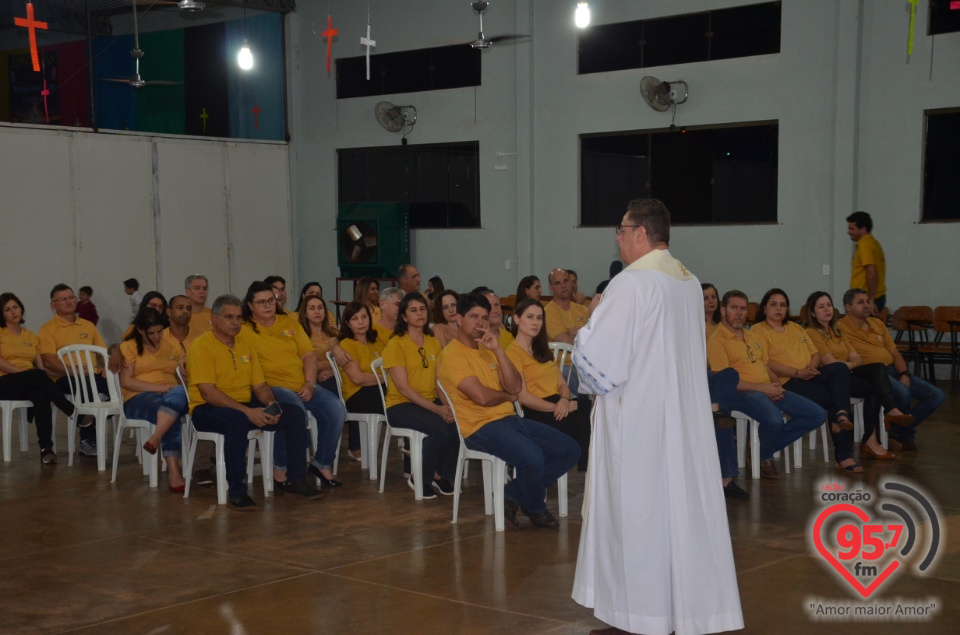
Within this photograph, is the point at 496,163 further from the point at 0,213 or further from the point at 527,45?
the point at 0,213

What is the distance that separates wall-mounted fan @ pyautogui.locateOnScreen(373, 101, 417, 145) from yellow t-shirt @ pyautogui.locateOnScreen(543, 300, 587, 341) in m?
6.50

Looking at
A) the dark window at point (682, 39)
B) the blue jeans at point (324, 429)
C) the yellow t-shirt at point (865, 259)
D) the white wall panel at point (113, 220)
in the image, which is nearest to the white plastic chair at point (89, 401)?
the blue jeans at point (324, 429)

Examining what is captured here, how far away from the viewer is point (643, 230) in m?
3.76

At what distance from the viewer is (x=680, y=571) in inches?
140

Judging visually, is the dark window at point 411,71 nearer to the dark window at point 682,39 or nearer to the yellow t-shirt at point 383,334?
the dark window at point 682,39

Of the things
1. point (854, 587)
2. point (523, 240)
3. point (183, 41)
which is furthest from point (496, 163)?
point (854, 587)

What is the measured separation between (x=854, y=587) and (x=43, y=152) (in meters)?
11.7

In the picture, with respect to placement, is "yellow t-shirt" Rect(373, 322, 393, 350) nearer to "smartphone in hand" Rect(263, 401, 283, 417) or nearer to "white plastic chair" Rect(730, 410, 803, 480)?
"smartphone in hand" Rect(263, 401, 283, 417)

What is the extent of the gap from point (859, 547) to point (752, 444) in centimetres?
164

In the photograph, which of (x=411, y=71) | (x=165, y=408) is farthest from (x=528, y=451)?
(x=411, y=71)

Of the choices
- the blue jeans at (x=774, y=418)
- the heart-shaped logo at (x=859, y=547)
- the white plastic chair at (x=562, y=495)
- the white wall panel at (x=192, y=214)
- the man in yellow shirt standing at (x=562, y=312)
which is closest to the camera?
the heart-shaped logo at (x=859, y=547)

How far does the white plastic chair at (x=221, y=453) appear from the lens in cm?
596

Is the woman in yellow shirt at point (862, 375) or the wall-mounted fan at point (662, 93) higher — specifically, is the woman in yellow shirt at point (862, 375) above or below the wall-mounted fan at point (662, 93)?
below

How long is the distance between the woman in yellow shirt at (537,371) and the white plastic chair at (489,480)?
1.30ft
